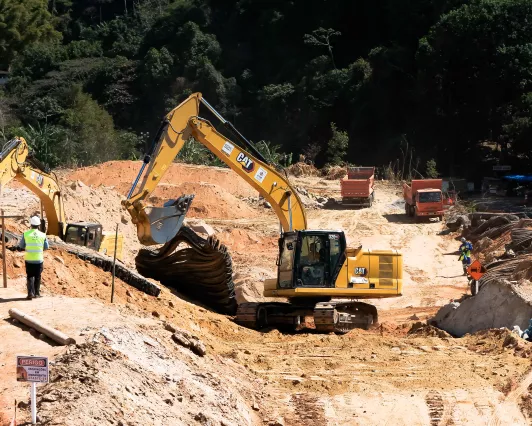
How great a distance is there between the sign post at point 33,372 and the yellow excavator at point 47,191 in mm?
13404

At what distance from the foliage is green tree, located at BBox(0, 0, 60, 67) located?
84.3 feet

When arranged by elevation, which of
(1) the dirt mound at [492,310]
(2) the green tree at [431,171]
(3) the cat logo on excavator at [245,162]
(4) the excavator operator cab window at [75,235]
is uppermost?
(2) the green tree at [431,171]

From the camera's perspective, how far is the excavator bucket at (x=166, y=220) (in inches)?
773

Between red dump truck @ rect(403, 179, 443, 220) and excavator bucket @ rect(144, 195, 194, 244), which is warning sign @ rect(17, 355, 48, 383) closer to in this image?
excavator bucket @ rect(144, 195, 194, 244)

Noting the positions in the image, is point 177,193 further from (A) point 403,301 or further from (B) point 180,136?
(B) point 180,136

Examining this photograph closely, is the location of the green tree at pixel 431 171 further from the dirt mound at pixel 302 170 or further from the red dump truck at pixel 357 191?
the red dump truck at pixel 357 191

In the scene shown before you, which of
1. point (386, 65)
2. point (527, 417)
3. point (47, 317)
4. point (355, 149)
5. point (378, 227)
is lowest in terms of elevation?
point (527, 417)

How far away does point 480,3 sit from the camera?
Result: 4981cm

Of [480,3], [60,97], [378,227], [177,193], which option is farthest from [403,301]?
[60,97]

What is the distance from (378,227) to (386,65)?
2085 centimetres

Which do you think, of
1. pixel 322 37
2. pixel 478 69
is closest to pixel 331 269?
pixel 478 69

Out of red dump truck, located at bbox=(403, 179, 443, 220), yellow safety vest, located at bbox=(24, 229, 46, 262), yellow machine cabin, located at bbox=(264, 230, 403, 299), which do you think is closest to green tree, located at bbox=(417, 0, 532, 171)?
red dump truck, located at bbox=(403, 179, 443, 220)

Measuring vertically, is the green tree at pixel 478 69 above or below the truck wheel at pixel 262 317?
above

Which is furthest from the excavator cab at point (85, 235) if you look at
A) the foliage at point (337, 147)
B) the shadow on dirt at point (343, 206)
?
the foliage at point (337, 147)
